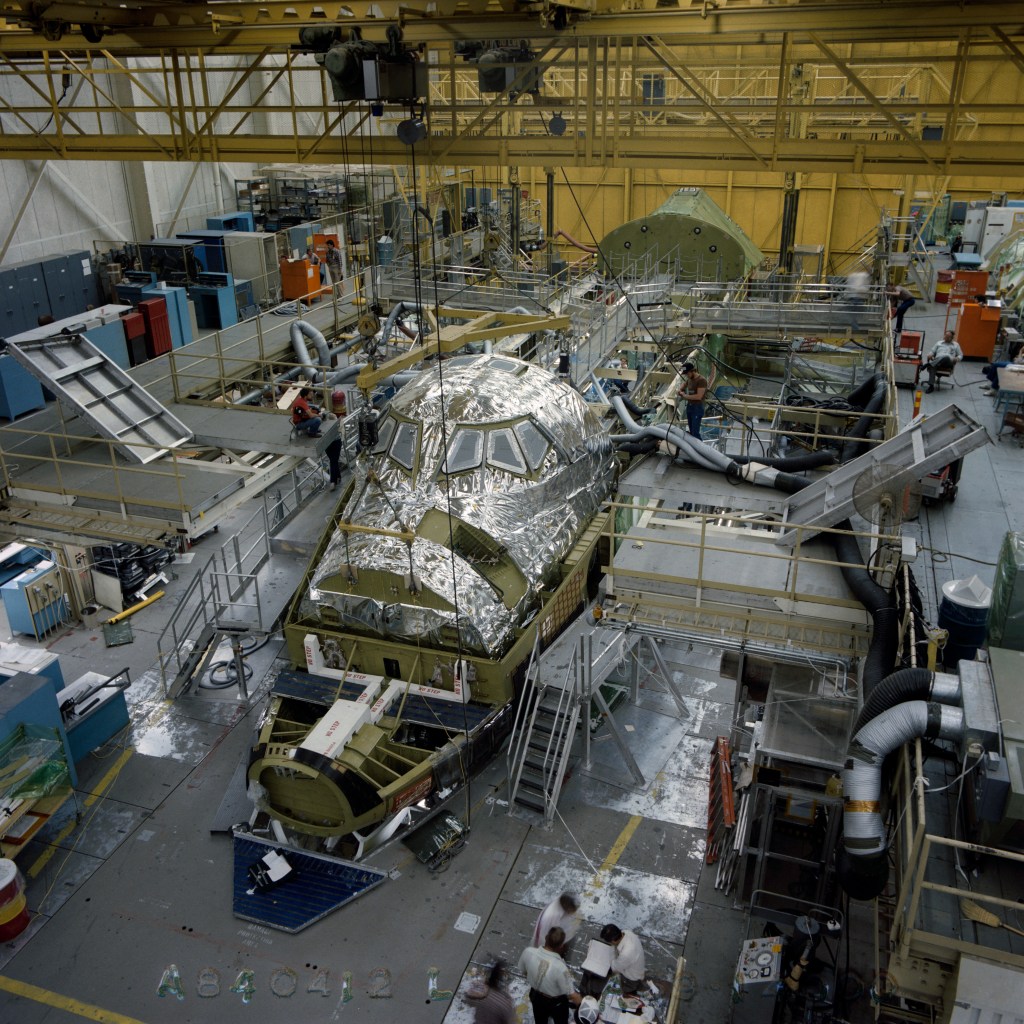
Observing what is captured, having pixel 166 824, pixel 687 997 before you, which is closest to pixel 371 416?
pixel 166 824

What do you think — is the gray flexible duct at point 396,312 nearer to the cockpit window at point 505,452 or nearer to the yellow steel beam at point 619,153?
the yellow steel beam at point 619,153

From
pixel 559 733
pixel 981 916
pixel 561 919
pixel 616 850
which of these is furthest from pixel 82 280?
pixel 981 916

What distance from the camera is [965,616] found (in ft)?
28.6

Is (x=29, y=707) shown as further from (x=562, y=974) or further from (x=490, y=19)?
(x=490, y=19)

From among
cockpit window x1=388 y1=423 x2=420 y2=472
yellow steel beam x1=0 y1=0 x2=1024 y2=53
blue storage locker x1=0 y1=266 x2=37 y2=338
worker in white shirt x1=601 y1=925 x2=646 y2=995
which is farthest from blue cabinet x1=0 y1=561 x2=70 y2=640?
worker in white shirt x1=601 y1=925 x2=646 y2=995

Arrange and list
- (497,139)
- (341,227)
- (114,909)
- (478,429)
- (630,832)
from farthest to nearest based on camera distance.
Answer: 1. (341,227)
2. (497,139)
3. (478,429)
4. (630,832)
5. (114,909)

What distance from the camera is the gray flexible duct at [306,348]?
61.5 feet

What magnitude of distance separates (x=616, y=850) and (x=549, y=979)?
10.4 feet

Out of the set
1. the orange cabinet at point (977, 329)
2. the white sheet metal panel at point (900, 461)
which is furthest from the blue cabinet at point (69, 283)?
the orange cabinet at point (977, 329)

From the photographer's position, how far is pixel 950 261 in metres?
27.7

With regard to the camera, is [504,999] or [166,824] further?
[166,824]

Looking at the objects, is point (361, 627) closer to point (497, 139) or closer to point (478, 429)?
point (478, 429)

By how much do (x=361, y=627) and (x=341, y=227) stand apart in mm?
23424

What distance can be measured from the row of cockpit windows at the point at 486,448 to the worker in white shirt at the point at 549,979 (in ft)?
20.2
